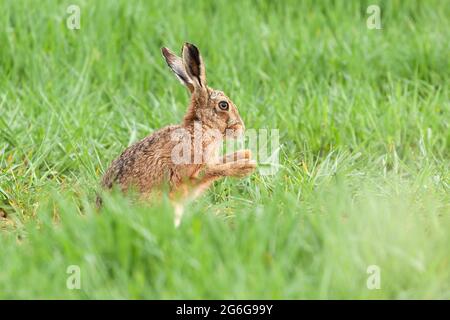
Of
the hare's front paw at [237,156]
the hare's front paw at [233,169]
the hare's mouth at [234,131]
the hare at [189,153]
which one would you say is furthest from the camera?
the hare's mouth at [234,131]

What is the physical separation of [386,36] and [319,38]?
24.1 inches

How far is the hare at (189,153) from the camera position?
17.7 feet

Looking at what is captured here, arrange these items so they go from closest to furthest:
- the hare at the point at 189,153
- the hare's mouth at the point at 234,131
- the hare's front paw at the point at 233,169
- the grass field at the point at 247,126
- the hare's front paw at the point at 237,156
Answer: the grass field at the point at 247,126
the hare at the point at 189,153
the hare's front paw at the point at 233,169
the hare's front paw at the point at 237,156
the hare's mouth at the point at 234,131

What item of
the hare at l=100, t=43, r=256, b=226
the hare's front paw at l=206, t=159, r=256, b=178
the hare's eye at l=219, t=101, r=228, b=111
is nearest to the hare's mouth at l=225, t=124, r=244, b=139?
the hare at l=100, t=43, r=256, b=226

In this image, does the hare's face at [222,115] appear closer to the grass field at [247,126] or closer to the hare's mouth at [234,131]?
the hare's mouth at [234,131]

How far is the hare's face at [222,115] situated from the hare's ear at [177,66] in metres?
0.14

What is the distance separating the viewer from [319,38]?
8305mm

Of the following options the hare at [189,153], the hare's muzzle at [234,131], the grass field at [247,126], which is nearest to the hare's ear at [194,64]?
the hare at [189,153]

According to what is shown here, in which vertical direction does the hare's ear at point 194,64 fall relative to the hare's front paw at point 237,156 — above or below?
above

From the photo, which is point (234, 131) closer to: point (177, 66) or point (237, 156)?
point (237, 156)

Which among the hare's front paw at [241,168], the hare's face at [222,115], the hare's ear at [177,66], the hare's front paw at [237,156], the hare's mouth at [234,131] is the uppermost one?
the hare's ear at [177,66]

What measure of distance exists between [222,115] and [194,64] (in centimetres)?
34

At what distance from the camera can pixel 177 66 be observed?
5797mm
